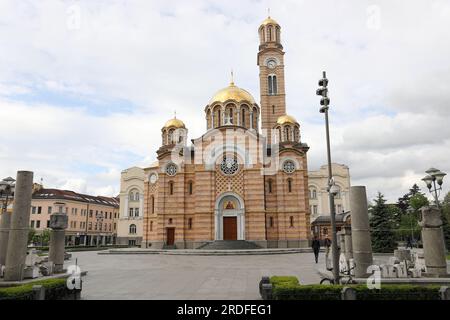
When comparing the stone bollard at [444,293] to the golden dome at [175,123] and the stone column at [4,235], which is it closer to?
the stone column at [4,235]

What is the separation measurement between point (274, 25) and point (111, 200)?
154 ft

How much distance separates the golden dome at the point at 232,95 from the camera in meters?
37.4

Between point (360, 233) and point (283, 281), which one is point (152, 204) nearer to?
point (360, 233)

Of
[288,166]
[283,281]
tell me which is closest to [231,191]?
[288,166]

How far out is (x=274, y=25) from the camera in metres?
42.9

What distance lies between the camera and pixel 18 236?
434 inches

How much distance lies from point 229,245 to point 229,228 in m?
2.51

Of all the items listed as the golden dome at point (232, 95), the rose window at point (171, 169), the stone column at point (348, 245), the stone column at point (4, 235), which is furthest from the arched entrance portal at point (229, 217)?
the stone column at point (4, 235)

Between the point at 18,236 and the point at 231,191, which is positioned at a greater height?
the point at 231,191

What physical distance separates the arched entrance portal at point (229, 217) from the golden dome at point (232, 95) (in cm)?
1063

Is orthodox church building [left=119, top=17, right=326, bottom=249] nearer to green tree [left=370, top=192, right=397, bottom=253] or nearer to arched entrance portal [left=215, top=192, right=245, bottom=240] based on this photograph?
arched entrance portal [left=215, top=192, right=245, bottom=240]

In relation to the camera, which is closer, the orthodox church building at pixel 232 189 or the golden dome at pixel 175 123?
the orthodox church building at pixel 232 189
